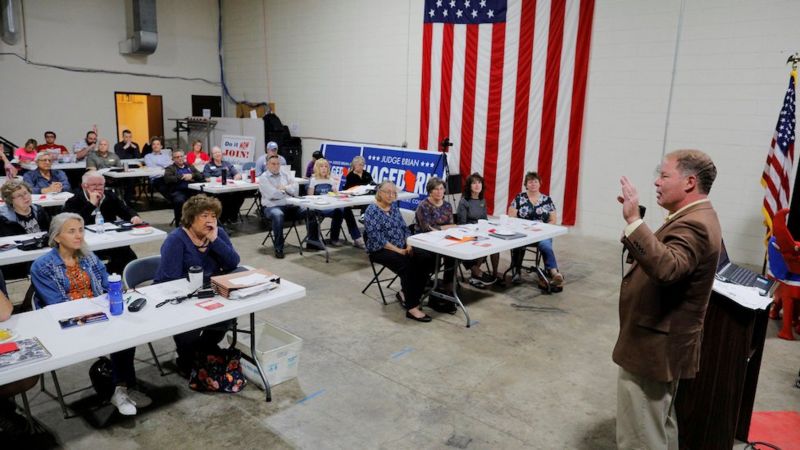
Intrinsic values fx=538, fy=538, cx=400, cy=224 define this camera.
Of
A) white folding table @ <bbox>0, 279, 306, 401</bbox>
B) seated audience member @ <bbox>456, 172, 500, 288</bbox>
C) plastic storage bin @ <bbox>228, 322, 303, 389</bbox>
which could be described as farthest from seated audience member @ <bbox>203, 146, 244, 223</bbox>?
white folding table @ <bbox>0, 279, 306, 401</bbox>

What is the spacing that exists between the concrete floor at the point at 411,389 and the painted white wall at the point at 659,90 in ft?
8.64

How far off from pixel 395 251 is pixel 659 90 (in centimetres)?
453

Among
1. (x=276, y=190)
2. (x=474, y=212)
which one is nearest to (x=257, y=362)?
(x=474, y=212)

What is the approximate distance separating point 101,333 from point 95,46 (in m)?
11.0

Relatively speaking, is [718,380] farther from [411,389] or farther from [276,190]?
[276,190]

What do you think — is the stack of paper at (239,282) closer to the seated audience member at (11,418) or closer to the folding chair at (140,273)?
the folding chair at (140,273)

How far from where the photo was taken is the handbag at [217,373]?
3254mm

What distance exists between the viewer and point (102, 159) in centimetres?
915

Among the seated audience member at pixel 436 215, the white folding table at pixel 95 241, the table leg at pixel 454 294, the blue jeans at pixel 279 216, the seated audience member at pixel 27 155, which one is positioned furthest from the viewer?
the seated audience member at pixel 27 155

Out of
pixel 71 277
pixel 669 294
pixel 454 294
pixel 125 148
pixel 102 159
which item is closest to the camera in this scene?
pixel 669 294

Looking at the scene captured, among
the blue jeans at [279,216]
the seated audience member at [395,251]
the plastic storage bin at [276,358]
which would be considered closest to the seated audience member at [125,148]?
the blue jeans at [279,216]

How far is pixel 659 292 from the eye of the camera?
6.97ft

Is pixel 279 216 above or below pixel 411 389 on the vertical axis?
above

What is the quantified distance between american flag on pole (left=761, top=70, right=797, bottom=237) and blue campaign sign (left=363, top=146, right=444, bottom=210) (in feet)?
14.6
